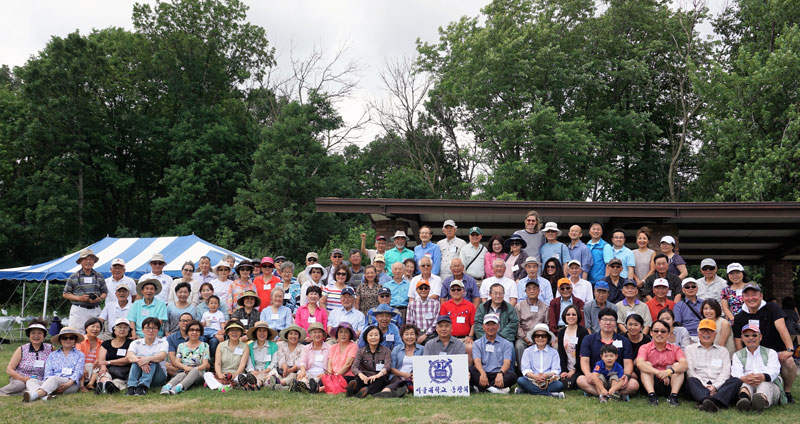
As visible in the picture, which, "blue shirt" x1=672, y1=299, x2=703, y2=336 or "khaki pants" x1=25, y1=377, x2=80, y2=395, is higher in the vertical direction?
"blue shirt" x1=672, y1=299, x2=703, y2=336

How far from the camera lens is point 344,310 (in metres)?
8.06

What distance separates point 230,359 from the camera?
7.70 metres

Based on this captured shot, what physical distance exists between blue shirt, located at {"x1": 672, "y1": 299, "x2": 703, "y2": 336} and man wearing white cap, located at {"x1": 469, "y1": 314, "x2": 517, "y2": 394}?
207 centimetres

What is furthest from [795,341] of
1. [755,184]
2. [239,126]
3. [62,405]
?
[239,126]

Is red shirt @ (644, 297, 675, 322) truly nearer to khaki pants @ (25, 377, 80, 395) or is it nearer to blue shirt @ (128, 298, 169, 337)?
blue shirt @ (128, 298, 169, 337)

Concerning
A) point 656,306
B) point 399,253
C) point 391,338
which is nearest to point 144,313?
point 391,338

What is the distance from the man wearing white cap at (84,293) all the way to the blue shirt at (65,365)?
4.61 feet

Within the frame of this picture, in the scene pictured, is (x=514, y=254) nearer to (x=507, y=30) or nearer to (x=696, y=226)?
(x=696, y=226)

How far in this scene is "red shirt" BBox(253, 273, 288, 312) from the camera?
8.81 m

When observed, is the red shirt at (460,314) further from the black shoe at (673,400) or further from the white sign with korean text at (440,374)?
the black shoe at (673,400)

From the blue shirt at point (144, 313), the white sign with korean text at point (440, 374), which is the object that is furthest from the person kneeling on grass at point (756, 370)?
the blue shirt at point (144, 313)

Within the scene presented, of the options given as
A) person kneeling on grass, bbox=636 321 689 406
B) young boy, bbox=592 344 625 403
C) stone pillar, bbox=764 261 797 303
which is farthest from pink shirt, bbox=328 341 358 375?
stone pillar, bbox=764 261 797 303

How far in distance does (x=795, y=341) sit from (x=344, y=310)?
21.1 feet

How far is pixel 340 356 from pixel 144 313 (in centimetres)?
279
